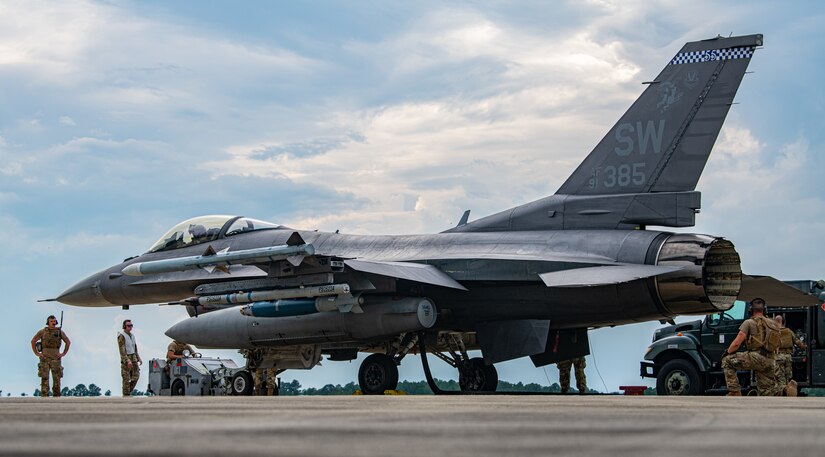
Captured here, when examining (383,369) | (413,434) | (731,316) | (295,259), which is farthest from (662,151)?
(413,434)

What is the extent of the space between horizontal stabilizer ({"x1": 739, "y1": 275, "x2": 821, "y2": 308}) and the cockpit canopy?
834 cm

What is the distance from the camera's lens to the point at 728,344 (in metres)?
16.5

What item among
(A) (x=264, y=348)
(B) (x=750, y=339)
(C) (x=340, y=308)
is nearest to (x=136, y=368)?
(A) (x=264, y=348)

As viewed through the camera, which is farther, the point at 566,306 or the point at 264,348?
the point at 264,348

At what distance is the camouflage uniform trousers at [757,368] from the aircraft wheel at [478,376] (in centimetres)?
504

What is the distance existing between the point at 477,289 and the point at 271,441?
1240cm

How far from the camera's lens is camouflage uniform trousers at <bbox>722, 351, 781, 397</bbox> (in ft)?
42.7

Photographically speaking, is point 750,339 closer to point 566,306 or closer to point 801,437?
point 566,306

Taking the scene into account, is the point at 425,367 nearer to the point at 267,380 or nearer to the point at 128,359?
the point at 267,380

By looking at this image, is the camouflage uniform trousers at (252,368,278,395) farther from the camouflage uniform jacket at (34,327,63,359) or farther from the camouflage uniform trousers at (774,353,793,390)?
the camouflage uniform trousers at (774,353,793,390)

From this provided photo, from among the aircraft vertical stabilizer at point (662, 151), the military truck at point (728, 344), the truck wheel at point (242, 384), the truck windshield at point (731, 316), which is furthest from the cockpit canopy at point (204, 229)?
the truck windshield at point (731, 316)

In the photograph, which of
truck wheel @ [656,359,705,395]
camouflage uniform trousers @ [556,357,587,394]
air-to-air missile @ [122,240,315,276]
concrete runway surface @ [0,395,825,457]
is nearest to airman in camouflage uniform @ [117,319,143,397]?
air-to-air missile @ [122,240,315,276]

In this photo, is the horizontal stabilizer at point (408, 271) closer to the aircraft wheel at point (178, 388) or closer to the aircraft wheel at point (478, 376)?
the aircraft wheel at point (478, 376)

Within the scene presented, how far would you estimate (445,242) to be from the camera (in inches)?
667
